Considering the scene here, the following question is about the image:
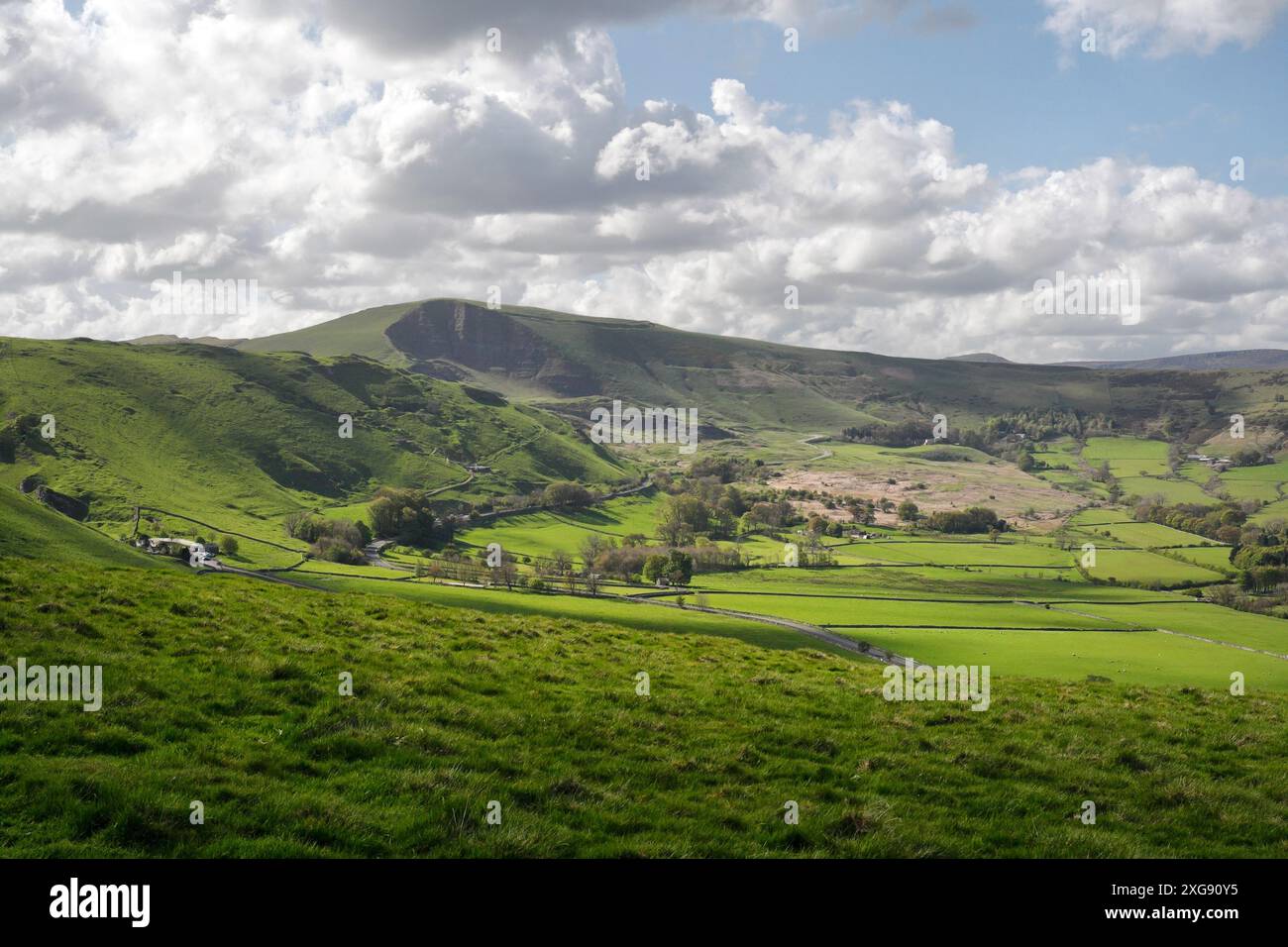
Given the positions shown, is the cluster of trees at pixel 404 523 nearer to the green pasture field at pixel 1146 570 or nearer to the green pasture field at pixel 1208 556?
the green pasture field at pixel 1146 570

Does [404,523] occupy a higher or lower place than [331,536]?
higher

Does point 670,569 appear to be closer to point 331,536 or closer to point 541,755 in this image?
point 331,536

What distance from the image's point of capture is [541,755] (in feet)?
49.2

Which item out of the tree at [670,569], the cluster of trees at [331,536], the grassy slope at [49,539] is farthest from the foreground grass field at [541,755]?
the cluster of trees at [331,536]

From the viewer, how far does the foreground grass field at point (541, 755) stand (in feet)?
37.8

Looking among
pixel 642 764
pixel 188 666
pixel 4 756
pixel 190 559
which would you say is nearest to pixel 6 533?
pixel 190 559

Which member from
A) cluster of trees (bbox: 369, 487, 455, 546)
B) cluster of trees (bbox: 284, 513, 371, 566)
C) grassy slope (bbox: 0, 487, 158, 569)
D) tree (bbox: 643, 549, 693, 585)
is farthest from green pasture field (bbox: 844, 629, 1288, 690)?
cluster of trees (bbox: 369, 487, 455, 546)

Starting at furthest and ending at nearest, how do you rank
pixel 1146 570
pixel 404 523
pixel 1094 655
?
A: pixel 404 523 < pixel 1146 570 < pixel 1094 655

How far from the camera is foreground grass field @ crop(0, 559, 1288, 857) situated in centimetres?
1152

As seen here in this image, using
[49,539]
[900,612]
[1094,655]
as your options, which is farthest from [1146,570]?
[49,539]

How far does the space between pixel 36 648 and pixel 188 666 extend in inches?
132

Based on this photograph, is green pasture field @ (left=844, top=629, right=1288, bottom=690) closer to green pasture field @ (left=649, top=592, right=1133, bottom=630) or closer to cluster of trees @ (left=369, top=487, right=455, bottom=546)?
green pasture field @ (left=649, top=592, right=1133, bottom=630)

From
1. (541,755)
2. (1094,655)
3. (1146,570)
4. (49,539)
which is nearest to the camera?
(541,755)
